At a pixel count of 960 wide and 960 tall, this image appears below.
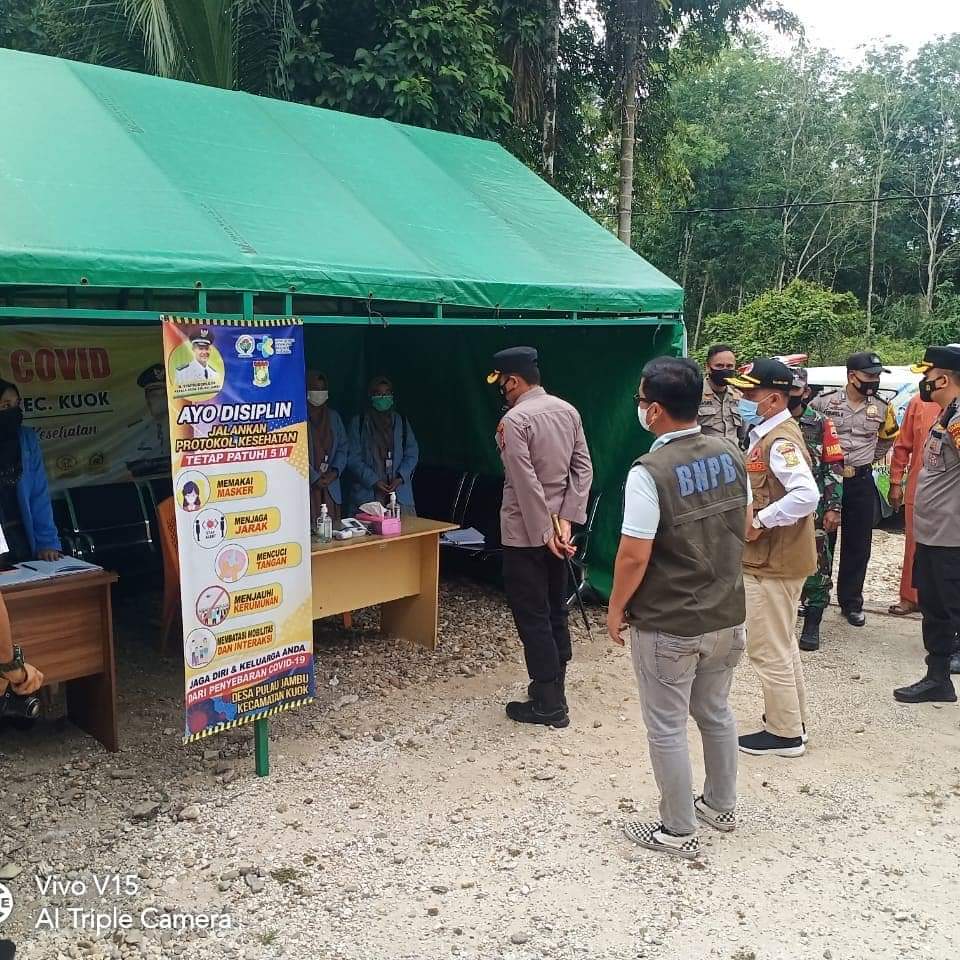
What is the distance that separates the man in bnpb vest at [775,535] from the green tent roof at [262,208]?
168 cm

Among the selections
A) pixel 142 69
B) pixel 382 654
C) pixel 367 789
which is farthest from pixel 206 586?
pixel 142 69

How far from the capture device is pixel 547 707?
462cm

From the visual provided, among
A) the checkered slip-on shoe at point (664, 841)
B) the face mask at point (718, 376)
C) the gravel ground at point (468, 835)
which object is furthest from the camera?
the face mask at point (718, 376)

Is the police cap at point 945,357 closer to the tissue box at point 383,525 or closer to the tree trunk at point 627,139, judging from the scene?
the tissue box at point 383,525

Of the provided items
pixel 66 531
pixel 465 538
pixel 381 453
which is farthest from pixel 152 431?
pixel 465 538

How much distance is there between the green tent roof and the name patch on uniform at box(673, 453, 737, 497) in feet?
6.29

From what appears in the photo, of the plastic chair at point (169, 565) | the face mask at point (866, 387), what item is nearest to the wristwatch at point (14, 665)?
the plastic chair at point (169, 565)

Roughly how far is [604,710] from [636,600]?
190cm

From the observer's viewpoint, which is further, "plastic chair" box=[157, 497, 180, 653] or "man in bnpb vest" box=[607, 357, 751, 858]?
"plastic chair" box=[157, 497, 180, 653]

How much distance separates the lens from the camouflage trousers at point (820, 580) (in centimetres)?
575

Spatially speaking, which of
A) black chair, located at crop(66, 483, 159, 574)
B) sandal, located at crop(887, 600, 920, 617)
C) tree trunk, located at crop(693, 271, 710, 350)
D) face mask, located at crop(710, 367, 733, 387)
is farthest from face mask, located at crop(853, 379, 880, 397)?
tree trunk, located at crop(693, 271, 710, 350)

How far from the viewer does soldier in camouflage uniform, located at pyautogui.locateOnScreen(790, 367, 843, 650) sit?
555 cm

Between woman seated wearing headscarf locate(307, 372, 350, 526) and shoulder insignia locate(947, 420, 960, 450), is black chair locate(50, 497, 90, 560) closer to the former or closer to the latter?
woman seated wearing headscarf locate(307, 372, 350, 526)

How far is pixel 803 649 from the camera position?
19.2 ft
